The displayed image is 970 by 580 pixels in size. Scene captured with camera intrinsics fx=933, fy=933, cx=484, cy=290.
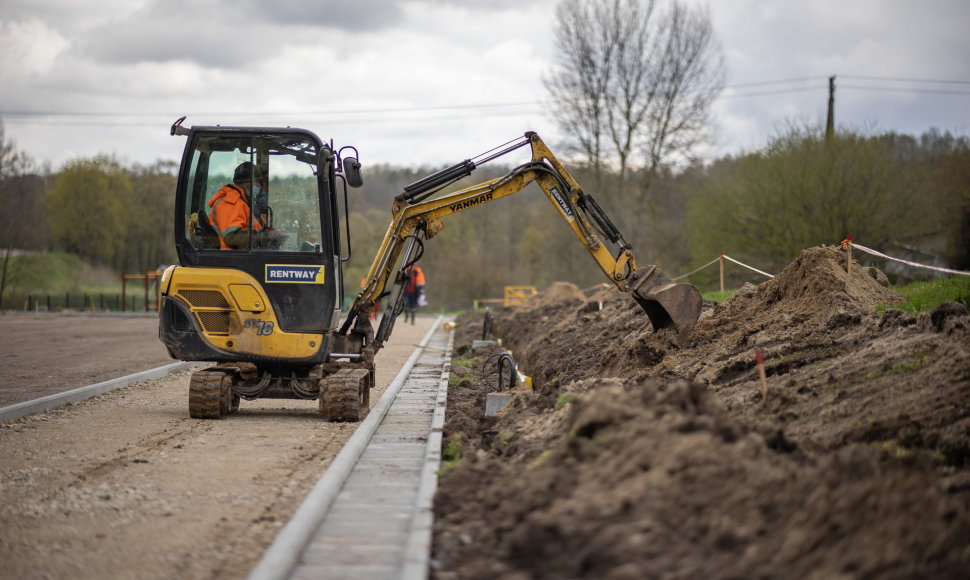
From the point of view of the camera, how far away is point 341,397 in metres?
10.1

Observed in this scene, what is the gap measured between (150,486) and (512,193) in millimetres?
6504

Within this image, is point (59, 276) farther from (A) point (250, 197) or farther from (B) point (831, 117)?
(A) point (250, 197)

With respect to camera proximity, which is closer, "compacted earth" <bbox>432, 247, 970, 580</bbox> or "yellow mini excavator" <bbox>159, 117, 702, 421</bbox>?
"compacted earth" <bbox>432, 247, 970, 580</bbox>

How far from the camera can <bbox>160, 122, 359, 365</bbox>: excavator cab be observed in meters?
10.4

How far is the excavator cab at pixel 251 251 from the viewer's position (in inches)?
410

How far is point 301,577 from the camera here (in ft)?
16.1

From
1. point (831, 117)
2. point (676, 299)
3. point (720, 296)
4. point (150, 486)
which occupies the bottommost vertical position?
point (150, 486)

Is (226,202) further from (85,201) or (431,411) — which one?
(85,201)

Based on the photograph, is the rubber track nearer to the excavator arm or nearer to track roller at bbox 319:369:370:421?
track roller at bbox 319:369:370:421

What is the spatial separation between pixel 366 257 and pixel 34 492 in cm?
4939

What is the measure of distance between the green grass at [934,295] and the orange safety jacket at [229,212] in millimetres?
7327

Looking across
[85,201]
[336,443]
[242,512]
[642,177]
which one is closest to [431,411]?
[336,443]

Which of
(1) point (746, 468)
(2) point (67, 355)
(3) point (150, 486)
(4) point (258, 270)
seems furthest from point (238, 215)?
(2) point (67, 355)

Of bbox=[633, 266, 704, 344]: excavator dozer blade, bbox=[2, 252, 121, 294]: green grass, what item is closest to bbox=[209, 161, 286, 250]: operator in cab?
bbox=[633, 266, 704, 344]: excavator dozer blade
